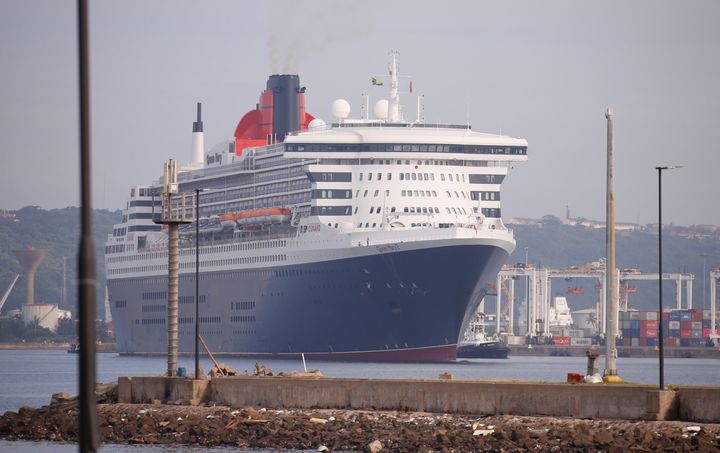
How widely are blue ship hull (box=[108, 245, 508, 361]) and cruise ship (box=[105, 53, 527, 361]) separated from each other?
0.22 feet

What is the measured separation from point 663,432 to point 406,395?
301 inches

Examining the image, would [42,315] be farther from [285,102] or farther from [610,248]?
[610,248]

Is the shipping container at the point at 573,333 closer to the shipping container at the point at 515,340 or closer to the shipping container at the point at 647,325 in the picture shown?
the shipping container at the point at 515,340

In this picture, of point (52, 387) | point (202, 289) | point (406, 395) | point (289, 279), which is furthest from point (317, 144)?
point (406, 395)

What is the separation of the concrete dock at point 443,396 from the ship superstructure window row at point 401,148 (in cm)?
3994

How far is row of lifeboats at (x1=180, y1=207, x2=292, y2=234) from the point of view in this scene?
84.3 metres

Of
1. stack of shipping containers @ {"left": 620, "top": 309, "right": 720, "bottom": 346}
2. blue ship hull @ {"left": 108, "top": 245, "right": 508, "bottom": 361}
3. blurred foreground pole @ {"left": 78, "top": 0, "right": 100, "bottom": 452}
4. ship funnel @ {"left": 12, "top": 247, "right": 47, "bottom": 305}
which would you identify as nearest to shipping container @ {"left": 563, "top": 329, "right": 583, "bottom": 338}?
stack of shipping containers @ {"left": 620, "top": 309, "right": 720, "bottom": 346}

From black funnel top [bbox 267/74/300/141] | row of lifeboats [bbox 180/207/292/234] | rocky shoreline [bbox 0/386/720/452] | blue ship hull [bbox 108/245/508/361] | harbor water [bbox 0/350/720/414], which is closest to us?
rocky shoreline [bbox 0/386/720/452]

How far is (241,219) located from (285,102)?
11.8 m

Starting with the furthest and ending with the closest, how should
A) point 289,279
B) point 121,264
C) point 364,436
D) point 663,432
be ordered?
point 121,264
point 289,279
point 364,436
point 663,432

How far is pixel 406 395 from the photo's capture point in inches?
1441

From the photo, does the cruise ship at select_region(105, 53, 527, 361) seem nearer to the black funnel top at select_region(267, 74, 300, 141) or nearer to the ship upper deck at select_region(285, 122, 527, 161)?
the ship upper deck at select_region(285, 122, 527, 161)

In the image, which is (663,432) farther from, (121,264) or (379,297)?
(121,264)

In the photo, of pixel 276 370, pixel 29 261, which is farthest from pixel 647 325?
pixel 29 261
